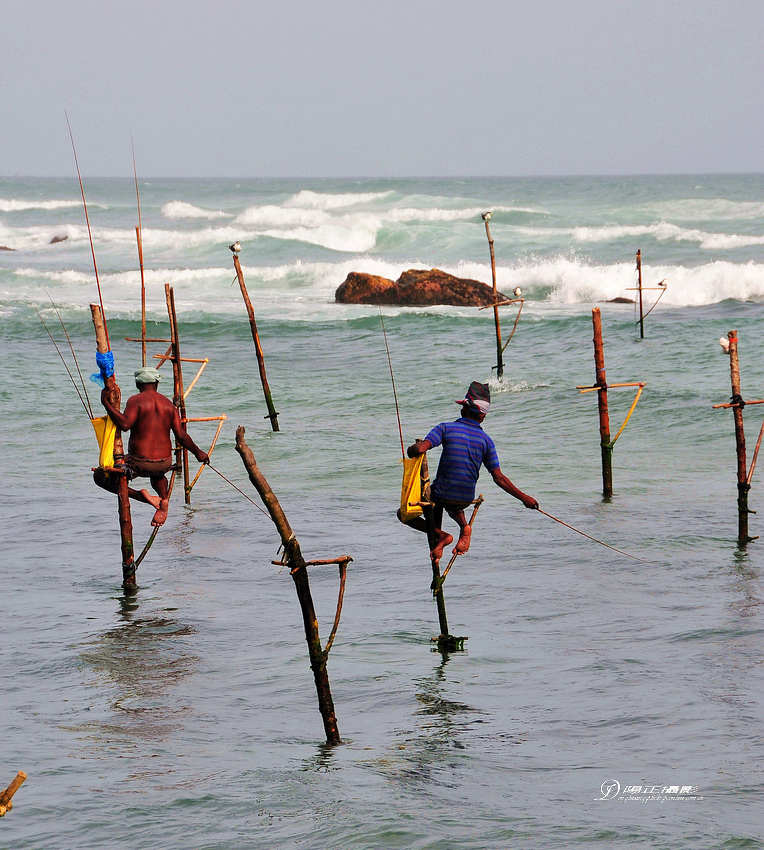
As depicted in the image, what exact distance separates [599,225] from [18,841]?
57.2m

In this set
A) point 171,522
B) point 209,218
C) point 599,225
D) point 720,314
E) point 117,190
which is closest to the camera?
point 171,522

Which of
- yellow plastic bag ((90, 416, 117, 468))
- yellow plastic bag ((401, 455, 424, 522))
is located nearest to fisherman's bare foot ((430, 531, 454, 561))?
yellow plastic bag ((401, 455, 424, 522))

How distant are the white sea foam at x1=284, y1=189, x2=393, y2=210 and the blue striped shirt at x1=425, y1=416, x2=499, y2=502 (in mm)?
70310

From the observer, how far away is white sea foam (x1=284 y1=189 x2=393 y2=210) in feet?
257

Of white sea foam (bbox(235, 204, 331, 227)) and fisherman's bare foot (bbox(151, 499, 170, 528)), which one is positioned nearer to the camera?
fisherman's bare foot (bbox(151, 499, 170, 528))

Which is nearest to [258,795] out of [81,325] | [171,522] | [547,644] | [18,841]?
[18,841]

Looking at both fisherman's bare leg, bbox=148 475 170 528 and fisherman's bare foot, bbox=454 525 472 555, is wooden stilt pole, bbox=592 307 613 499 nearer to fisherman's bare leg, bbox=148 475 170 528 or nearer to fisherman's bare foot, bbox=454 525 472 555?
fisherman's bare foot, bbox=454 525 472 555

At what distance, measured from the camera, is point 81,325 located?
107 ft

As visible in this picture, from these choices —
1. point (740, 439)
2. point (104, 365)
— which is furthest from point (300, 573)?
point (740, 439)

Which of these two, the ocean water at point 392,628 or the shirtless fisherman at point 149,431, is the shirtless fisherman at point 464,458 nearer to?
the ocean water at point 392,628

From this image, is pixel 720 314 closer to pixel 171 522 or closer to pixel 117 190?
pixel 171 522

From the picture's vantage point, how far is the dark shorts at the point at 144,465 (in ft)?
32.0

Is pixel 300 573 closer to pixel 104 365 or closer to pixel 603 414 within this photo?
pixel 104 365

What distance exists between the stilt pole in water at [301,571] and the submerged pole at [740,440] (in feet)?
19.1
